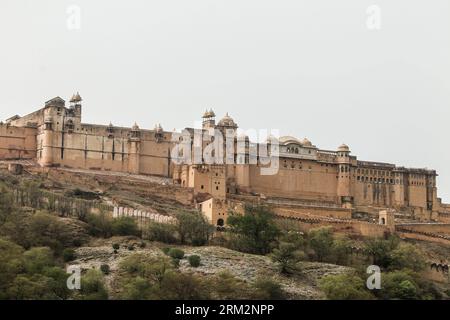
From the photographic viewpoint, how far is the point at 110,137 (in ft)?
280

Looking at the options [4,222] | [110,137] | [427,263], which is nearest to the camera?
[4,222]

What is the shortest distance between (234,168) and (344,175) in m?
11.1

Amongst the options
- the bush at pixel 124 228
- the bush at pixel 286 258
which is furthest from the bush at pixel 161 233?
the bush at pixel 286 258

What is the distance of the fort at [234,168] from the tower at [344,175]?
0.28ft

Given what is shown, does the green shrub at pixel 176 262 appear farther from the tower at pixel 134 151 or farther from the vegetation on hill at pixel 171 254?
the tower at pixel 134 151

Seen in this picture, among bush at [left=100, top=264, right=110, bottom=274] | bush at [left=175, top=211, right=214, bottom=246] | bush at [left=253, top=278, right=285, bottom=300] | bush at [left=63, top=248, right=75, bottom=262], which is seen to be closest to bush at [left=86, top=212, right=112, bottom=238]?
bush at [left=63, top=248, right=75, bottom=262]

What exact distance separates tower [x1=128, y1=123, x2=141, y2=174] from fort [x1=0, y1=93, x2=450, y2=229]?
79 mm

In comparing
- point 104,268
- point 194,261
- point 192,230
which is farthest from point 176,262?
point 192,230

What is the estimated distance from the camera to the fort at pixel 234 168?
8244 centimetres

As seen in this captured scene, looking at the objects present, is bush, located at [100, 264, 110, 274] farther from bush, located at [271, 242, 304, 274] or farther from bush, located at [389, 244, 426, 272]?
bush, located at [389, 244, 426, 272]

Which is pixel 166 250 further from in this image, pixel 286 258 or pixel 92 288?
pixel 92 288

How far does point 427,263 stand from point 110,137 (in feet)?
89.8
